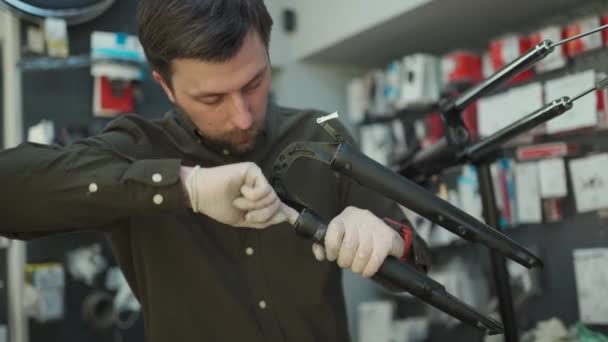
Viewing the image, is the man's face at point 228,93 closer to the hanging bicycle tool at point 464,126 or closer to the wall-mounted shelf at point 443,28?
the hanging bicycle tool at point 464,126

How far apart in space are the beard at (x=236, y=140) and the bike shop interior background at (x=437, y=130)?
2.56 ft

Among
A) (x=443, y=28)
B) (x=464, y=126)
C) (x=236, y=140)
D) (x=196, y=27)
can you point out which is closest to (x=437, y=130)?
(x=443, y=28)

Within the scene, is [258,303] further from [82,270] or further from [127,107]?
[127,107]

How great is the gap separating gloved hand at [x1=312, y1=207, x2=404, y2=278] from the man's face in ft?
1.00

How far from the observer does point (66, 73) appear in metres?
2.05

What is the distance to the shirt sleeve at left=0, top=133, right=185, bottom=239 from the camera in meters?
0.78

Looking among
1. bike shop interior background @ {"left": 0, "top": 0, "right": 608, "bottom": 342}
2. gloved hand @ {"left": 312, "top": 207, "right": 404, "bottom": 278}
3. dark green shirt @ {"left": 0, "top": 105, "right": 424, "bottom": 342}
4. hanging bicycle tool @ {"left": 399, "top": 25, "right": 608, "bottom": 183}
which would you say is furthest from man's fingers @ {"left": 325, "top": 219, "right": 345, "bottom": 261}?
bike shop interior background @ {"left": 0, "top": 0, "right": 608, "bottom": 342}

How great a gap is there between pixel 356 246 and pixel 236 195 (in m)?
0.18

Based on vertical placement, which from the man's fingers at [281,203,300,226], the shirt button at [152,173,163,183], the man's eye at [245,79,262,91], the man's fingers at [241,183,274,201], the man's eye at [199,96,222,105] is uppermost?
the man's eye at [245,79,262,91]

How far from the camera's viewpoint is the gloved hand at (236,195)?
29.4 inches

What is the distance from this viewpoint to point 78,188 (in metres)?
0.80

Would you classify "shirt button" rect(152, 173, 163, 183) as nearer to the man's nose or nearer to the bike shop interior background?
the man's nose

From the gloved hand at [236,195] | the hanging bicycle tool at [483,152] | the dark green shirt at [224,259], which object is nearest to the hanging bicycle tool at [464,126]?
the hanging bicycle tool at [483,152]

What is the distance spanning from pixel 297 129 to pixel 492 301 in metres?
1.17
